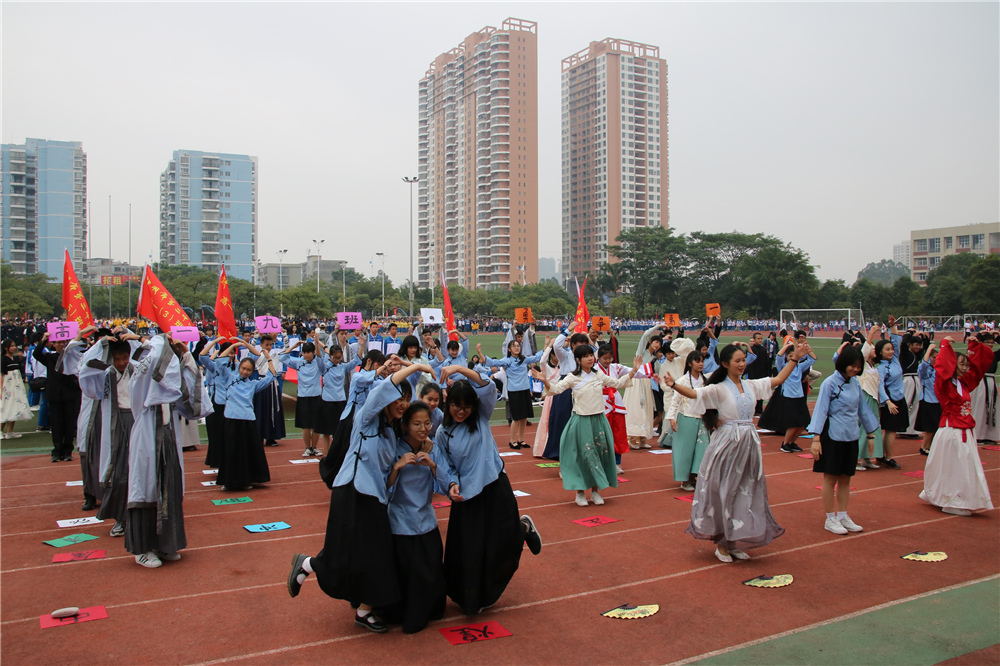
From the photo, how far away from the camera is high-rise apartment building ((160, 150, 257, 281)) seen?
366ft

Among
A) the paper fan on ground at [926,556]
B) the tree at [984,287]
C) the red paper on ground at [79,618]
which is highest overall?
the tree at [984,287]

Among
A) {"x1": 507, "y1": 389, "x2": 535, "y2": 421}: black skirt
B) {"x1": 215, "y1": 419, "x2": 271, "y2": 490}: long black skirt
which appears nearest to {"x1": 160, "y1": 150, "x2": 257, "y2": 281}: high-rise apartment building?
{"x1": 507, "y1": 389, "x2": 535, "y2": 421}: black skirt

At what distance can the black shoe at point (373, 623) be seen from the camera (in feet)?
14.1

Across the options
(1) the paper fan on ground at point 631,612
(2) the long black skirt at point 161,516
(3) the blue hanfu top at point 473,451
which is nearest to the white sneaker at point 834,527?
(1) the paper fan on ground at point 631,612

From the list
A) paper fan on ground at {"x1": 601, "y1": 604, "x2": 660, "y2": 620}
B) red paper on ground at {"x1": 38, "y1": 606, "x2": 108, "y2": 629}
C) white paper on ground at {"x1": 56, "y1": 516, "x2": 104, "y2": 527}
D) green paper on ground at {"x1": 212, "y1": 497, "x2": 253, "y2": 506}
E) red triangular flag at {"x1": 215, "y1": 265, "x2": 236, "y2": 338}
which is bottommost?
green paper on ground at {"x1": 212, "y1": 497, "x2": 253, "y2": 506}

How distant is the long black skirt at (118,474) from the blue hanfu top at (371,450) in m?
2.85

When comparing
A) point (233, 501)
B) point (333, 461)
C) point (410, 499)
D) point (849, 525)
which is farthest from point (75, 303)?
point (849, 525)

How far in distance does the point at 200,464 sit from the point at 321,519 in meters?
3.75

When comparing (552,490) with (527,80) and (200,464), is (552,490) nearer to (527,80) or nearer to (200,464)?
(200,464)

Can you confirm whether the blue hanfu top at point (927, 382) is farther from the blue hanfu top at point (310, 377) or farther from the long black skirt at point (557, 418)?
the blue hanfu top at point (310, 377)

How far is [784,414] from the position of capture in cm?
1175

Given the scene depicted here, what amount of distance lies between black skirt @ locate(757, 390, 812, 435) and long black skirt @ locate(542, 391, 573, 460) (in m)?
3.93

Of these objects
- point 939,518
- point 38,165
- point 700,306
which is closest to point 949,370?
point 939,518

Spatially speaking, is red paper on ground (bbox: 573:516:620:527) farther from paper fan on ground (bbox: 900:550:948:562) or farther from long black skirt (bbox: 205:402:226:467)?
long black skirt (bbox: 205:402:226:467)
